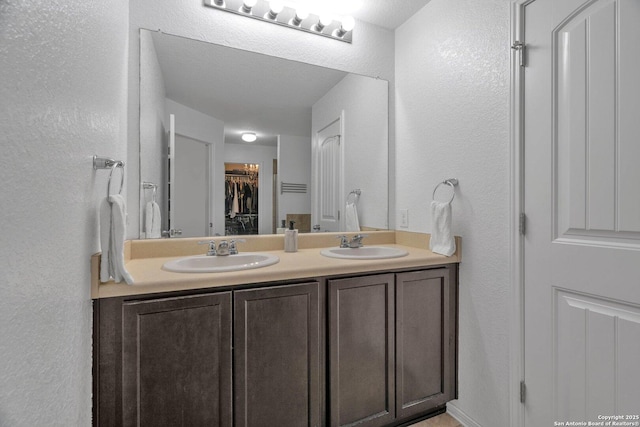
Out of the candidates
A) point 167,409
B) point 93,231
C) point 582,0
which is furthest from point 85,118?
point 582,0

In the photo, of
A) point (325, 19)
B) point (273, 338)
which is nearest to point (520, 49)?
point (325, 19)

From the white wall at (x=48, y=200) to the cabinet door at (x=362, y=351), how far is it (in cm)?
92

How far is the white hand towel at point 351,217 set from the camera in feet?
7.12

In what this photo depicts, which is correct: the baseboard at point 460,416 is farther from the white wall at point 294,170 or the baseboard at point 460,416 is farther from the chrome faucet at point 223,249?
the chrome faucet at point 223,249

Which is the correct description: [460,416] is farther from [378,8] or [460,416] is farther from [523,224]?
[378,8]

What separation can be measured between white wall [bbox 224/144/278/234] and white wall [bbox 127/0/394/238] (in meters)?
0.51

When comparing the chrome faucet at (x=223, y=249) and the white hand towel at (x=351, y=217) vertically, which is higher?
the white hand towel at (x=351, y=217)

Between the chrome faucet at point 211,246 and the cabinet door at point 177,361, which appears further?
the chrome faucet at point 211,246

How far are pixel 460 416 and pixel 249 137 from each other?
6.48ft

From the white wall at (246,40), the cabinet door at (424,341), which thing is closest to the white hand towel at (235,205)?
the white wall at (246,40)

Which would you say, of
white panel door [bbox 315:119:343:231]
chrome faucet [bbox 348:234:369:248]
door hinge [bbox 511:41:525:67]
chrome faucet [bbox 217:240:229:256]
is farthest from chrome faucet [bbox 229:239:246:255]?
door hinge [bbox 511:41:525:67]

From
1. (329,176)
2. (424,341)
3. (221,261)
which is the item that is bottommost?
(424,341)

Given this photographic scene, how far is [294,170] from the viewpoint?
6.73ft

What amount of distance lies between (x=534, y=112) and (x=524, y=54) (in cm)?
27
